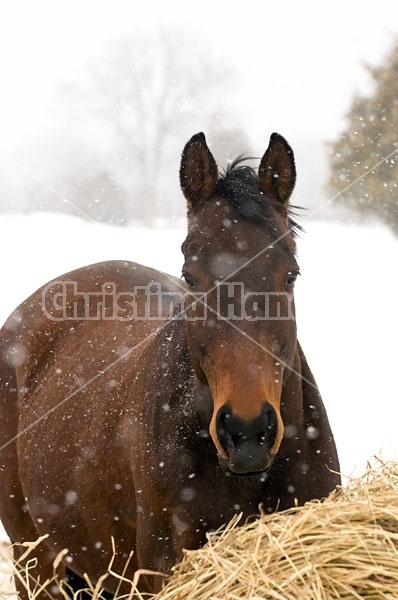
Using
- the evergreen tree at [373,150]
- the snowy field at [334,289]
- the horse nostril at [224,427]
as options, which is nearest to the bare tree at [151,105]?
the snowy field at [334,289]

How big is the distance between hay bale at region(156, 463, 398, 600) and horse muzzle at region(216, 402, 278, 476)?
0.26 meters

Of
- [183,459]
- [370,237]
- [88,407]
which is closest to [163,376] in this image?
[183,459]

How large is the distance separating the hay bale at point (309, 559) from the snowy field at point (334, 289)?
4.23 metres

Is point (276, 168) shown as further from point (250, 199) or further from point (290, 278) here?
point (290, 278)

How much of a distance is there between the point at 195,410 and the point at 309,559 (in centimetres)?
130

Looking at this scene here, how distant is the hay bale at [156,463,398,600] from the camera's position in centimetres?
195

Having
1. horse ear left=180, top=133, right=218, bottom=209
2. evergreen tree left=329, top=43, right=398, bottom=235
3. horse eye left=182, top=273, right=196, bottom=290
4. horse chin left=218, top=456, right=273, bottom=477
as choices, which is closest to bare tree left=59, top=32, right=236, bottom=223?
evergreen tree left=329, top=43, right=398, bottom=235

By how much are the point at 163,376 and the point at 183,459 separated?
A: 48 centimetres

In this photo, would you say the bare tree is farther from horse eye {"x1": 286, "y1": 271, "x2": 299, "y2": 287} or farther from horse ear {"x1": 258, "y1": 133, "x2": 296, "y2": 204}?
horse eye {"x1": 286, "y1": 271, "x2": 299, "y2": 287}

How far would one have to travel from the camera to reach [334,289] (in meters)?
15.9

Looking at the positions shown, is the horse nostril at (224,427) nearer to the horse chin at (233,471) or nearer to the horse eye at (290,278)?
the horse chin at (233,471)

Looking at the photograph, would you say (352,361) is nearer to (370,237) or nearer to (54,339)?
(54,339)

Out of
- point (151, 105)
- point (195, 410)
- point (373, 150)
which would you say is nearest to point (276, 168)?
point (195, 410)

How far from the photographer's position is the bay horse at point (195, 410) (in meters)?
2.85
